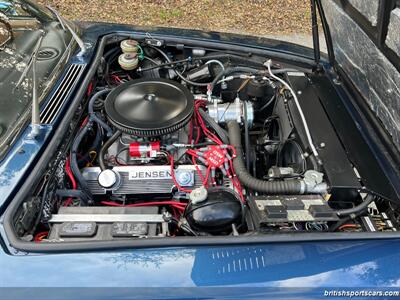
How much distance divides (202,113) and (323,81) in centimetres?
78

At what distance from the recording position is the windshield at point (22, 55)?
6.27 feet

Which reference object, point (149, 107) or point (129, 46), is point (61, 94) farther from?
A: point (129, 46)

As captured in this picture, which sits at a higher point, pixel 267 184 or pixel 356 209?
pixel 267 184

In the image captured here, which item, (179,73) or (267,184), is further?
(179,73)

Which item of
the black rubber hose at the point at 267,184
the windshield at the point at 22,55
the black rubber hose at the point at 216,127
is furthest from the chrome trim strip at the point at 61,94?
the black rubber hose at the point at 267,184

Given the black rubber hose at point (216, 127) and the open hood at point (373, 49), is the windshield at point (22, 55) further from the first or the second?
the open hood at point (373, 49)

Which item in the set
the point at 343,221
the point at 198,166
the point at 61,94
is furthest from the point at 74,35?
the point at 343,221

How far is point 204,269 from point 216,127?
0.87 m

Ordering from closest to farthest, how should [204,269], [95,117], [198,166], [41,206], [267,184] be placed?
[204,269] < [41,206] < [267,184] < [198,166] < [95,117]

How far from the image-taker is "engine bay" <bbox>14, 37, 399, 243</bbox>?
174 cm

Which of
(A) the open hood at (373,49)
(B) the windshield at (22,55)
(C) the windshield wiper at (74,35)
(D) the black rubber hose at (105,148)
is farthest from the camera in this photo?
(C) the windshield wiper at (74,35)

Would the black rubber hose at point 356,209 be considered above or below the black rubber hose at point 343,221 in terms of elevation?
above

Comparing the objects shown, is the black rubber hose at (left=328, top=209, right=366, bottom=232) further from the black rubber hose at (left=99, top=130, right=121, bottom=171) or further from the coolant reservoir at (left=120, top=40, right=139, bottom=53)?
the coolant reservoir at (left=120, top=40, right=139, bottom=53)

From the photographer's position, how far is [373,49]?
199 centimetres
